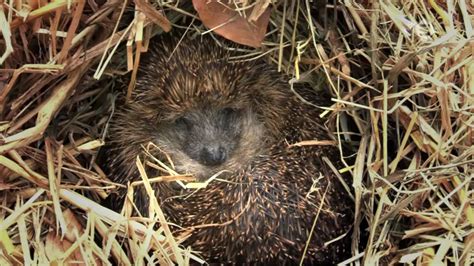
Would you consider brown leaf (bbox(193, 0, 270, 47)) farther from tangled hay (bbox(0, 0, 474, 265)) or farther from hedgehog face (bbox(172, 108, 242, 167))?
hedgehog face (bbox(172, 108, 242, 167))

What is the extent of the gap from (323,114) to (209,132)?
1.67 ft

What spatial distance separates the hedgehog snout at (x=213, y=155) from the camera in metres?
2.73

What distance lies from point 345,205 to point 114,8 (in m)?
1.01

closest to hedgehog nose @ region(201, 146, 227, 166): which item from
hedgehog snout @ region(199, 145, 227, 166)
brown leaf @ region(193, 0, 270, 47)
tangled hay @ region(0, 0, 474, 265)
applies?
hedgehog snout @ region(199, 145, 227, 166)

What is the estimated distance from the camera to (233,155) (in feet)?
9.18

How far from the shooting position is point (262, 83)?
2783mm

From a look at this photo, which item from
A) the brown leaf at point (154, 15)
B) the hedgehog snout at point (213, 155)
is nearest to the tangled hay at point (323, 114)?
the brown leaf at point (154, 15)

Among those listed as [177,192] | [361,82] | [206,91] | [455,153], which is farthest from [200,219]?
[455,153]

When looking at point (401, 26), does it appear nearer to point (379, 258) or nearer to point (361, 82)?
point (361, 82)

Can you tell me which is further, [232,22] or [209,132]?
[209,132]

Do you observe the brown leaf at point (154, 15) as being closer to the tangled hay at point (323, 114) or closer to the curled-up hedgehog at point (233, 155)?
the tangled hay at point (323, 114)

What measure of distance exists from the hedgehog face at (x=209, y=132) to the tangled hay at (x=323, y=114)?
1.14 feet

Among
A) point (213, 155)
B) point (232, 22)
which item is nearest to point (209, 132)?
point (213, 155)

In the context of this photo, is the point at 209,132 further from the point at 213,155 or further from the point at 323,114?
the point at 323,114
